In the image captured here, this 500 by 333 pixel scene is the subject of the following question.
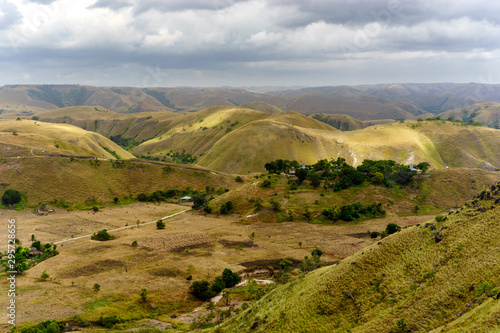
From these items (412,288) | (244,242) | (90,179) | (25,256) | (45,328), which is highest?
(90,179)

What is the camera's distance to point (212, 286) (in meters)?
43.2

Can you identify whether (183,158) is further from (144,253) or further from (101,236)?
(144,253)

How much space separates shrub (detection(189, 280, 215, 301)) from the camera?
138 ft

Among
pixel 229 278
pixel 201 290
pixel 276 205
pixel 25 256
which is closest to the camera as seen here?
pixel 201 290

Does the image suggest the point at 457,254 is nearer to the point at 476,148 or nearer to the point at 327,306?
the point at 327,306

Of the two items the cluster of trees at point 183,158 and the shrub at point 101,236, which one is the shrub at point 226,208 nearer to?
the shrub at point 101,236

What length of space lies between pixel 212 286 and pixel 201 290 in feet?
5.83

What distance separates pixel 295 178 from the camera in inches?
3627

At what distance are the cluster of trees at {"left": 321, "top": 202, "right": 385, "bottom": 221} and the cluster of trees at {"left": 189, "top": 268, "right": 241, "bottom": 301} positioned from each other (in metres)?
33.0

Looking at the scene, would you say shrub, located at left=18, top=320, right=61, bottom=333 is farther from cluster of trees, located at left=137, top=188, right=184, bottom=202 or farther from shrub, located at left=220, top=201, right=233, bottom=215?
cluster of trees, located at left=137, top=188, right=184, bottom=202

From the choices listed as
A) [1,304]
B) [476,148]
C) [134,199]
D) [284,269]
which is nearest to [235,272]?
[284,269]

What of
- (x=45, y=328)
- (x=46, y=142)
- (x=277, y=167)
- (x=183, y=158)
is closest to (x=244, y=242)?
(x=45, y=328)

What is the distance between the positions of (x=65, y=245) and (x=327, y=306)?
172 ft

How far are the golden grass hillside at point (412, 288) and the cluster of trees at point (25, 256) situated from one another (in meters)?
35.5
